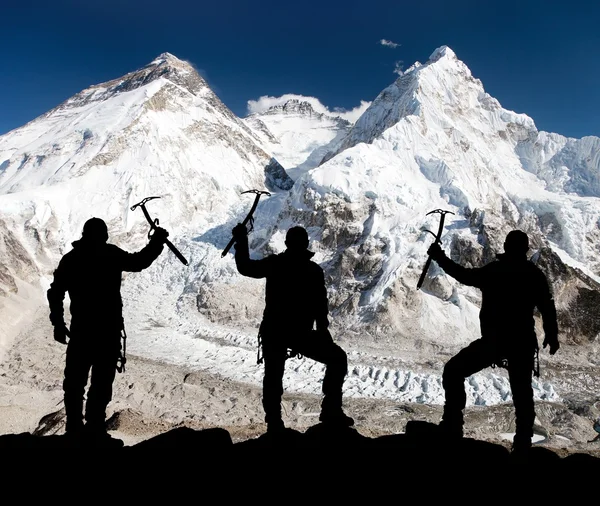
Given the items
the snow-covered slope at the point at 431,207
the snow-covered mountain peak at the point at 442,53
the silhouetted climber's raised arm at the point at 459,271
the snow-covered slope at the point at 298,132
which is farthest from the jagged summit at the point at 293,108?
the silhouetted climber's raised arm at the point at 459,271

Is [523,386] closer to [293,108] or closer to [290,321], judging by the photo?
[290,321]

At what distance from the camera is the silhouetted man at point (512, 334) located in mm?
4125

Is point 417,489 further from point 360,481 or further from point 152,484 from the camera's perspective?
point 152,484

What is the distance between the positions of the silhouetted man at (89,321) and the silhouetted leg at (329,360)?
187 centimetres

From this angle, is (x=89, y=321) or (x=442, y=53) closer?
(x=89, y=321)

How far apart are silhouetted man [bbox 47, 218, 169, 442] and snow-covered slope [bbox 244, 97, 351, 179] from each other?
214 ft

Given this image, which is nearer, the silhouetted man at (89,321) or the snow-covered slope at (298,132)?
the silhouetted man at (89,321)

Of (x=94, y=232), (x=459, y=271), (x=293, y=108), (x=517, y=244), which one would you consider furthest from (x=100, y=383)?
(x=293, y=108)

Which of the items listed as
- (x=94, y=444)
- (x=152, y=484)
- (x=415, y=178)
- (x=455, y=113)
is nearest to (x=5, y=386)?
(x=94, y=444)

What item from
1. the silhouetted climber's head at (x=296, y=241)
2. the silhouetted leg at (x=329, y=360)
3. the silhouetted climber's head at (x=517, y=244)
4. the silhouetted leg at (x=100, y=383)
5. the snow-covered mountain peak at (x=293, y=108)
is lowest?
the silhouetted leg at (x=100, y=383)

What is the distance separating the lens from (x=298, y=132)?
10319 centimetres

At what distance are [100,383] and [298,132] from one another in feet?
340

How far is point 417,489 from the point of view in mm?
3262

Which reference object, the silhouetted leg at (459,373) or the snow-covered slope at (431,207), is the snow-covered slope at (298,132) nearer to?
the snow-covered slope at (431,207)
